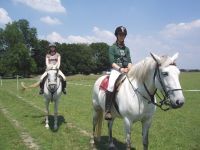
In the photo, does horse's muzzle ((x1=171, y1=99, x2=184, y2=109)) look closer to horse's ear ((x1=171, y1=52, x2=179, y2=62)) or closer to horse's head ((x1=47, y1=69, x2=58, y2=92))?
horse's ear ((x1=171, y1=52, x2=179, y2=62))

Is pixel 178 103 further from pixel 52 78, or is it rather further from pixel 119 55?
pixel 52 78

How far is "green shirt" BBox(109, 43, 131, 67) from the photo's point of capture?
768 cm

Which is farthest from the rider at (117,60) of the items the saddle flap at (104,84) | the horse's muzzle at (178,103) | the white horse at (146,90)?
the horse's muzzle at (178,103)

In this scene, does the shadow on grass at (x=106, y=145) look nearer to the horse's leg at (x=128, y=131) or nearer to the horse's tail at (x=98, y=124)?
the horse's tail at (x=98, y=124)

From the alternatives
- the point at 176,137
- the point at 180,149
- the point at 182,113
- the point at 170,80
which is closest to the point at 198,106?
the point at 182,113

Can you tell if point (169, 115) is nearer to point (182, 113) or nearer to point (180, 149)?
point (182, 113)

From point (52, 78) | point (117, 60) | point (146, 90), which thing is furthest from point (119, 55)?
point (52, 78)

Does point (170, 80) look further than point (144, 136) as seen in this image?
No

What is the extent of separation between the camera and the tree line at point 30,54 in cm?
9156

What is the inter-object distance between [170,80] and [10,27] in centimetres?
9743

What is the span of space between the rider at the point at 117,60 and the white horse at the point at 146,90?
22cm

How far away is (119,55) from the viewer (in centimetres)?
774

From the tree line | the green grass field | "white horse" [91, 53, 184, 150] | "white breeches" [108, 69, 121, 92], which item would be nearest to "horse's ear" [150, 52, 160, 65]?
"white horse" [91, 53, 184, 150]

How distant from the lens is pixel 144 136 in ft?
23.3
